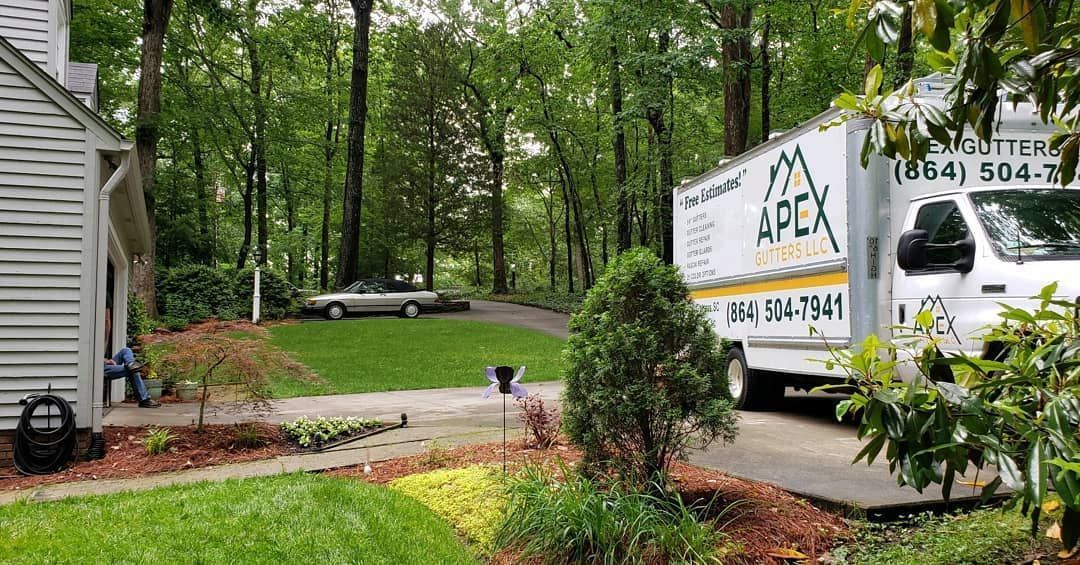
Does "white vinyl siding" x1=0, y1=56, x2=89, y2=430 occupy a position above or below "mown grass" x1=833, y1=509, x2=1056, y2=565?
above

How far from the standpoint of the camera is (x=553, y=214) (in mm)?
48781

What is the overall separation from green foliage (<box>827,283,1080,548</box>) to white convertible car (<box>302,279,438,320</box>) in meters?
24.6

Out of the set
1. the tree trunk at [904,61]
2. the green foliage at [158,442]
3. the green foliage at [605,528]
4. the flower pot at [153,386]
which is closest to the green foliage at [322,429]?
the green foliage at [158,442]

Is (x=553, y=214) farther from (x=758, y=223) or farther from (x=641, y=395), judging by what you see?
(x=641, y=395)

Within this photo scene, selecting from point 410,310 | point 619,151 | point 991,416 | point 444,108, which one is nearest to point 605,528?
point 991,416

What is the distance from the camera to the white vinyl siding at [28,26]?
9922 millimetres

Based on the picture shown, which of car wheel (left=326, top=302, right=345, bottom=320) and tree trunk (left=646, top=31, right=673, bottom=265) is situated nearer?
tree trunk (left=646, top=31, right=673, bottom=265)

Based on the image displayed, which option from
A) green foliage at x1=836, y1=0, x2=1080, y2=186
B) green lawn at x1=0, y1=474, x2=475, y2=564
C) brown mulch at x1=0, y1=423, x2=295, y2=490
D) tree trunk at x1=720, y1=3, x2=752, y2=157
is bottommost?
brown mulch at x1=0, y1=423, x2=295, y2=490

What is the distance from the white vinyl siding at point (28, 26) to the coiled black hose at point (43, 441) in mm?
5586

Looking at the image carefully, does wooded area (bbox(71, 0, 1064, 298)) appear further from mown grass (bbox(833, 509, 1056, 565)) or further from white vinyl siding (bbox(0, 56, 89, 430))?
white vinyl siding (bbox(0, 56, 89, 430))

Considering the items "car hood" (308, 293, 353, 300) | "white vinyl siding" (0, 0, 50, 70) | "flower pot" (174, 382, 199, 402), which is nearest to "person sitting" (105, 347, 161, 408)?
"flower pot" (174, 382, 199, 402)

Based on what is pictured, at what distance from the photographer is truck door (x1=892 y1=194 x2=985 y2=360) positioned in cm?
566

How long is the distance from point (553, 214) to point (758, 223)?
40.7m

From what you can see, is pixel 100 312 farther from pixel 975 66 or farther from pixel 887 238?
pixel 975 66
